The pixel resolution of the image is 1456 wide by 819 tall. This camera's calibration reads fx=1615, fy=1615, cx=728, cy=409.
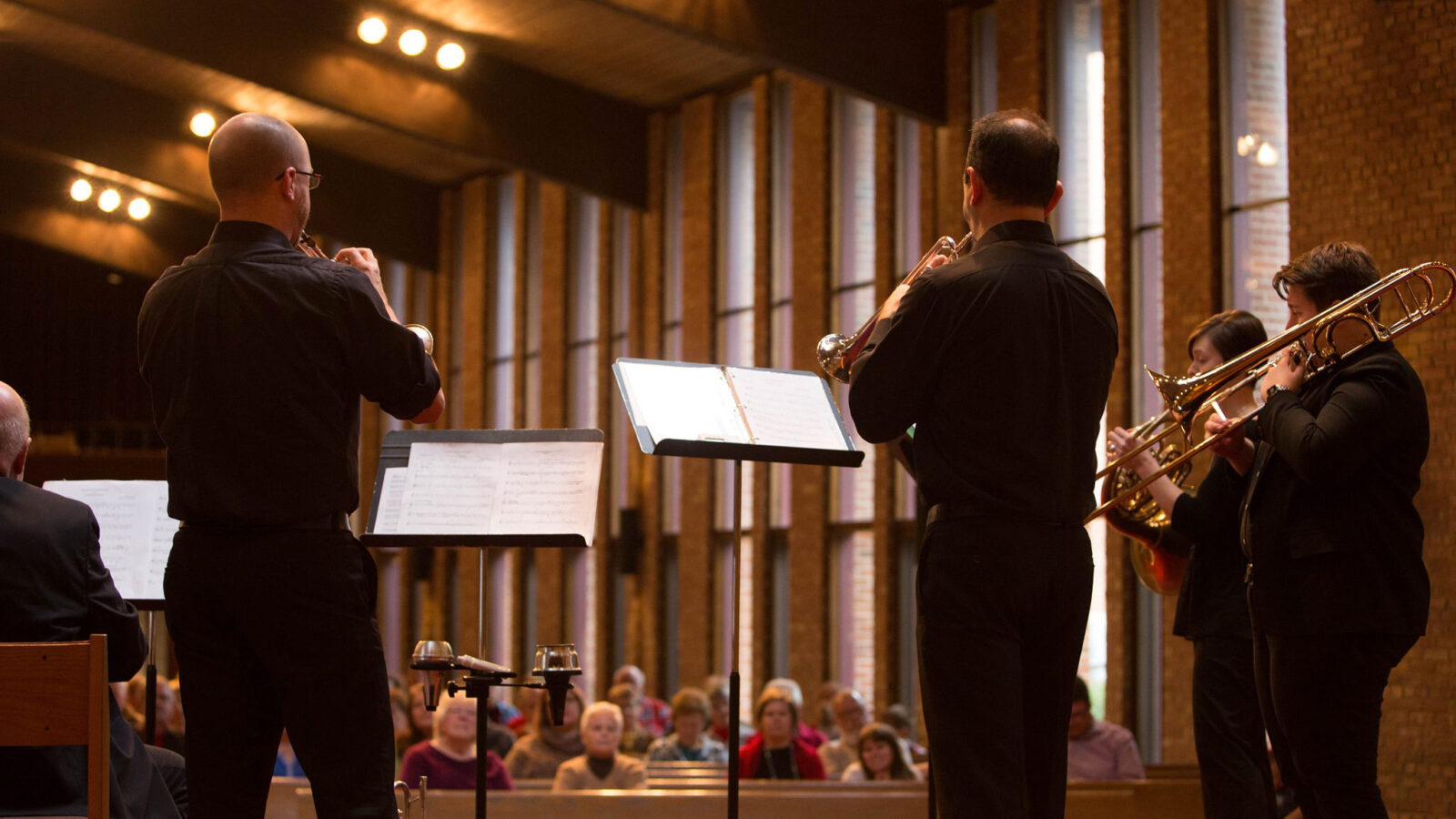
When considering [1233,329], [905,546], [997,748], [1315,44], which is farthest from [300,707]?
[905,546]

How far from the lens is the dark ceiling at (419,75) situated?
37.7 feet

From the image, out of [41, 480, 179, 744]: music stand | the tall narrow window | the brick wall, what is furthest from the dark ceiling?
[41, 480, 179, 744]: music stand

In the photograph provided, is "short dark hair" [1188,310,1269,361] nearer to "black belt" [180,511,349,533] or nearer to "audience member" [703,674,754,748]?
"black belt" [180,511,349,533]

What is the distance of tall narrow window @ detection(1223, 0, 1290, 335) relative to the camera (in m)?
9.72

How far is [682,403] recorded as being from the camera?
397 centimetres

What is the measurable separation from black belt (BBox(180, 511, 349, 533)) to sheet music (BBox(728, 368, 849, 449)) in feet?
4.33

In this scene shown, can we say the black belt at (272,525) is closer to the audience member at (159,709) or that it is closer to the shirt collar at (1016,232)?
the shirt collar at (1016,232)

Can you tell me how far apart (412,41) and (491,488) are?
378 inches

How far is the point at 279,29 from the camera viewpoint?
12.9 metres

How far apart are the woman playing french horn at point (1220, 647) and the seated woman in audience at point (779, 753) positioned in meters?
4.54

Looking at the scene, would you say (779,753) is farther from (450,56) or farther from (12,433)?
(450,56)

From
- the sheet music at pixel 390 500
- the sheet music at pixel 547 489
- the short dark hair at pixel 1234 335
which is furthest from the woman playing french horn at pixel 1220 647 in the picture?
the sheet music at pixel 390 500

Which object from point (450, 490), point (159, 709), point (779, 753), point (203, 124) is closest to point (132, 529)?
point (450, 490)

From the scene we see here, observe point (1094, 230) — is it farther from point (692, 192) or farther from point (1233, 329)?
point (1233, 329)
